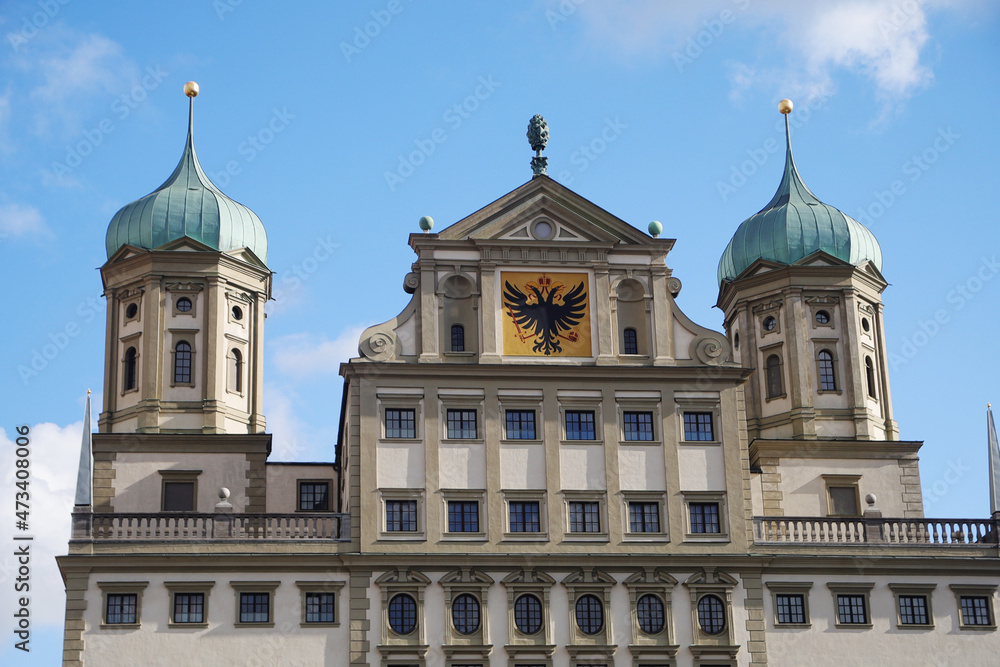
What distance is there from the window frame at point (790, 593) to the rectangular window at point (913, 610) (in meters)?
2.85

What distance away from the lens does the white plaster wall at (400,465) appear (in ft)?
166

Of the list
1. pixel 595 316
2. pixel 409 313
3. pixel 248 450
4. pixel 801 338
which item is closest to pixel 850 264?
pixel 801 338

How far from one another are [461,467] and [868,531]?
12.7 metres

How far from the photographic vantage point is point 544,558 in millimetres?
50219

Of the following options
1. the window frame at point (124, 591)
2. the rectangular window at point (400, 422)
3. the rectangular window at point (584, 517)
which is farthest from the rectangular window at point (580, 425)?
the window frame at point (124, 591)

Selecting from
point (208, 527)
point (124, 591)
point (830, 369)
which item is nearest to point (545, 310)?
point (830, 369)

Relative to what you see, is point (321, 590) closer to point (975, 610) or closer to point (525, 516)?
point (525, 516)

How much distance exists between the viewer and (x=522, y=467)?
168 ft

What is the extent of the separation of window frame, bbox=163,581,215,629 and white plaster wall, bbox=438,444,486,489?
24.4ft

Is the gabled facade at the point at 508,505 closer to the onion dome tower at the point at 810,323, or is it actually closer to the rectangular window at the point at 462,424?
the rectangular window at the point at 462,424

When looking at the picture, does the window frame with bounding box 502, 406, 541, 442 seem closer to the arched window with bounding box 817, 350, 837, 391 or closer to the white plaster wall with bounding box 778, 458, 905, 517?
the white plaster wall with bounding box 778, 458, 905, 517

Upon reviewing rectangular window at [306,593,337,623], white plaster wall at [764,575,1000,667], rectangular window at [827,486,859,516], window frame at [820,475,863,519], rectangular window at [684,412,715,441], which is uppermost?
rectangular window at [684,412,715,441]

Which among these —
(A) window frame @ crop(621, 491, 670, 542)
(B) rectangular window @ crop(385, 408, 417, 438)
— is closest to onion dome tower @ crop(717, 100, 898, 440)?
(A) window frame @ crop(621, 491, 670, 542)

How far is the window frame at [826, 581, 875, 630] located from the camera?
51.0 metres
